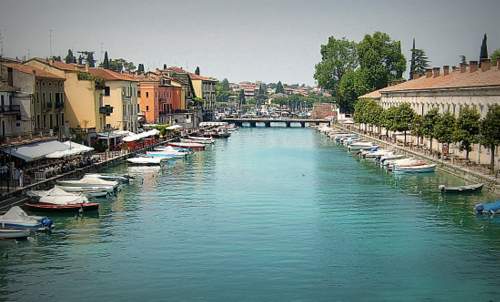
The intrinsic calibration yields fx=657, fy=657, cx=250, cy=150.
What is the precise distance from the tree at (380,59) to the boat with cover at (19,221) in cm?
9123

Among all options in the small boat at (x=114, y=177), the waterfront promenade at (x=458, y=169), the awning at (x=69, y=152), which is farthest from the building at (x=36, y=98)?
the waterfront promenade at (x=458, y=169)

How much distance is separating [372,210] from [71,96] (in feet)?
116

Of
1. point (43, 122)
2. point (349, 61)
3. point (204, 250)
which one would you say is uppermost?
point (349, 61)

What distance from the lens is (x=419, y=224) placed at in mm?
34281

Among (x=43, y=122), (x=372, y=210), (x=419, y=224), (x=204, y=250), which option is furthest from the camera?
(x=43, y=122)

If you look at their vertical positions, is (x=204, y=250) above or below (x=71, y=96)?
below

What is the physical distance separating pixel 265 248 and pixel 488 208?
14.1 m

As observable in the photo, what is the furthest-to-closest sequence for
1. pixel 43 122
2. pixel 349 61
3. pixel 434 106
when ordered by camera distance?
1. pixel 349 61
2. pixel 434 106
3. pixel 43 122

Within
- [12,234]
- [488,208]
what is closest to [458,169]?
[488,208]

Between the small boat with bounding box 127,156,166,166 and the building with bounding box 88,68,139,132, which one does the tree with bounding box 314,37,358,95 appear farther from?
the small boat with bounding box 127,156,166,166

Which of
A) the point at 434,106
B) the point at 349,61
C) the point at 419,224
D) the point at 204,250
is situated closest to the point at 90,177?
the point at 204,250

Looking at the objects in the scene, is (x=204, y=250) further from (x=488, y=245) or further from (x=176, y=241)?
(x=488, y=245)

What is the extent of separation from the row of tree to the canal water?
4.47 metres

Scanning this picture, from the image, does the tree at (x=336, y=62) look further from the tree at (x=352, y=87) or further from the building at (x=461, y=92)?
the building at (x=461, y=92)
